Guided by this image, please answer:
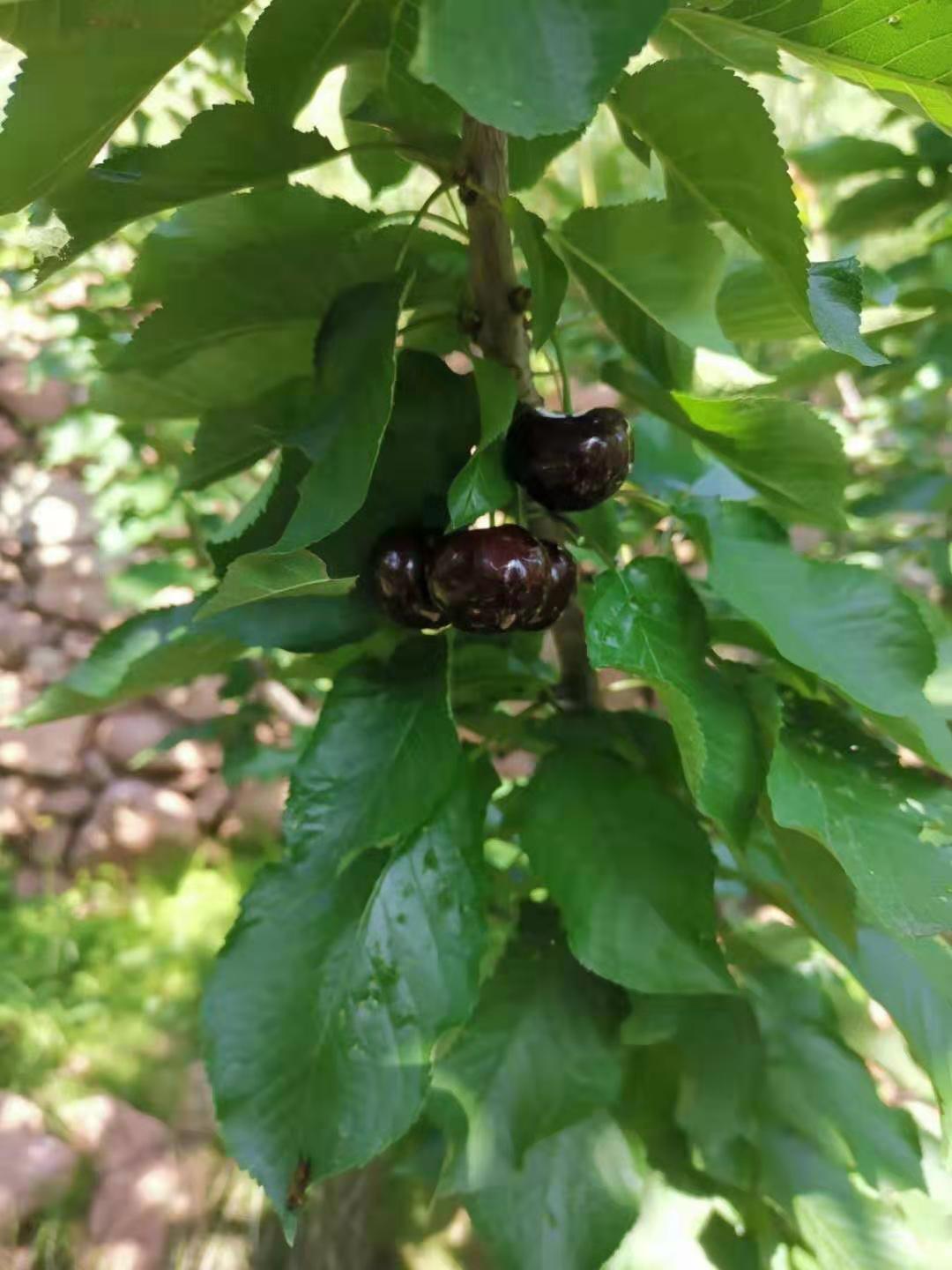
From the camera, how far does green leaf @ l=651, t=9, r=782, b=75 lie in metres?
0.44

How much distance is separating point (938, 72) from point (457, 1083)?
604 millimetres

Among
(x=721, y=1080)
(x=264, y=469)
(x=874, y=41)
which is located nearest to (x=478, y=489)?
(x=874, y=41)

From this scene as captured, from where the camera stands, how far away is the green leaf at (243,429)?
21.5 inches

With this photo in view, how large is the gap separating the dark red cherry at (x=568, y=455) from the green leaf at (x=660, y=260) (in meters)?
0.06

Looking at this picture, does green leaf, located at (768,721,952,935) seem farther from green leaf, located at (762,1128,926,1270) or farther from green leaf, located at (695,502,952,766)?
green leaf, located at (762,1128,926,1270)

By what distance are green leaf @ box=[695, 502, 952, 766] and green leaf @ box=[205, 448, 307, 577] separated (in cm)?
23

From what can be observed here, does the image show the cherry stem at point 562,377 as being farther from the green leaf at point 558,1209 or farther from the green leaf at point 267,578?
the green leaf at point 558,1209

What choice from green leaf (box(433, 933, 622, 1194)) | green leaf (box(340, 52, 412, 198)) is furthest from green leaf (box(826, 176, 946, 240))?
green leaf (box(433, 933, 622, 1194))

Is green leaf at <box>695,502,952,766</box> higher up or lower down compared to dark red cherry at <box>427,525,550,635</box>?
lower down

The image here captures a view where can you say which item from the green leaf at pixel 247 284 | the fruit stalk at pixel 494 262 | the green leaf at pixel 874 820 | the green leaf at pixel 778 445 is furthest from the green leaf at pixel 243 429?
the green leaf at pixel 874 820

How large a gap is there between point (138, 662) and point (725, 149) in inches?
16.7

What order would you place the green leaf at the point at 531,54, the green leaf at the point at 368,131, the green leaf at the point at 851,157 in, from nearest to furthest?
the green leaf at the point at 531,54 < the green leaf at the point at 368,131 < the green leaf at the point at 851,157

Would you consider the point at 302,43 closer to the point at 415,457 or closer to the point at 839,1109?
the point at 415,457

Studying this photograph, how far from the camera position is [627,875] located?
1.75ft
